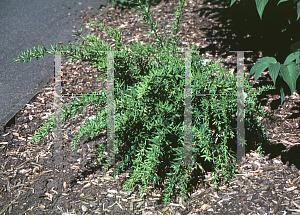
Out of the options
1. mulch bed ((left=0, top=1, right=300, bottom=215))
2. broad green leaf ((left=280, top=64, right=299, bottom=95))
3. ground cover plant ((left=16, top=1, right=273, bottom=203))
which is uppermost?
broad green leaf ((left=280, top=64, right=299, bottom=95))

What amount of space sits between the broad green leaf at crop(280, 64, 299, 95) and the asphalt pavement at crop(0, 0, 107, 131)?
3129mm

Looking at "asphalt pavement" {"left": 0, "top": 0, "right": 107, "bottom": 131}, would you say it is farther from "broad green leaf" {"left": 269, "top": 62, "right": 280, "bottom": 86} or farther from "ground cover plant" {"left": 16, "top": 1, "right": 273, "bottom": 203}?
"broad green leaf" {"left": 269, "top": 62, "right": 280, "bottom": 86}

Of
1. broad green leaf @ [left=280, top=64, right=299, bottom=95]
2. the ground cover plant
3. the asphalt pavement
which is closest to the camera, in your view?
broad green leaf @ [left=280, top=64, right=299, bottom=95]

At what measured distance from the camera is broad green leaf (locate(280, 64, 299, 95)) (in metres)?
2.07

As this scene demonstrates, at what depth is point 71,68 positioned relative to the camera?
456cm

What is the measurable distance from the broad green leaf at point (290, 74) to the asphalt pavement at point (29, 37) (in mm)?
3129

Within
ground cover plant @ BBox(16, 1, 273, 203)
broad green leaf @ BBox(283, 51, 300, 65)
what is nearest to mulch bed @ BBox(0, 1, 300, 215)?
ground cover plant @ BBox(16, 1, 273, 203)

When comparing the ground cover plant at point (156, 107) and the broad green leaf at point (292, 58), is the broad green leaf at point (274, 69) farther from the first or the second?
the ground cover plant at point (156, 107)

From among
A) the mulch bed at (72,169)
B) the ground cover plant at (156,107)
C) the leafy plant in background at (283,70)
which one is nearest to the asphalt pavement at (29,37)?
the mulch bed at (72,169)

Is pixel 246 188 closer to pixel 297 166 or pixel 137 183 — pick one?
pixel 297 166

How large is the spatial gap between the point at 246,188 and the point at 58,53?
1.94 meters

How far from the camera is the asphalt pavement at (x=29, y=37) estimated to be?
413cm

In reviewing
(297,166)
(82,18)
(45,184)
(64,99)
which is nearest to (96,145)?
(45,184)

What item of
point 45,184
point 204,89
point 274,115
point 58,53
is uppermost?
point 58,53
